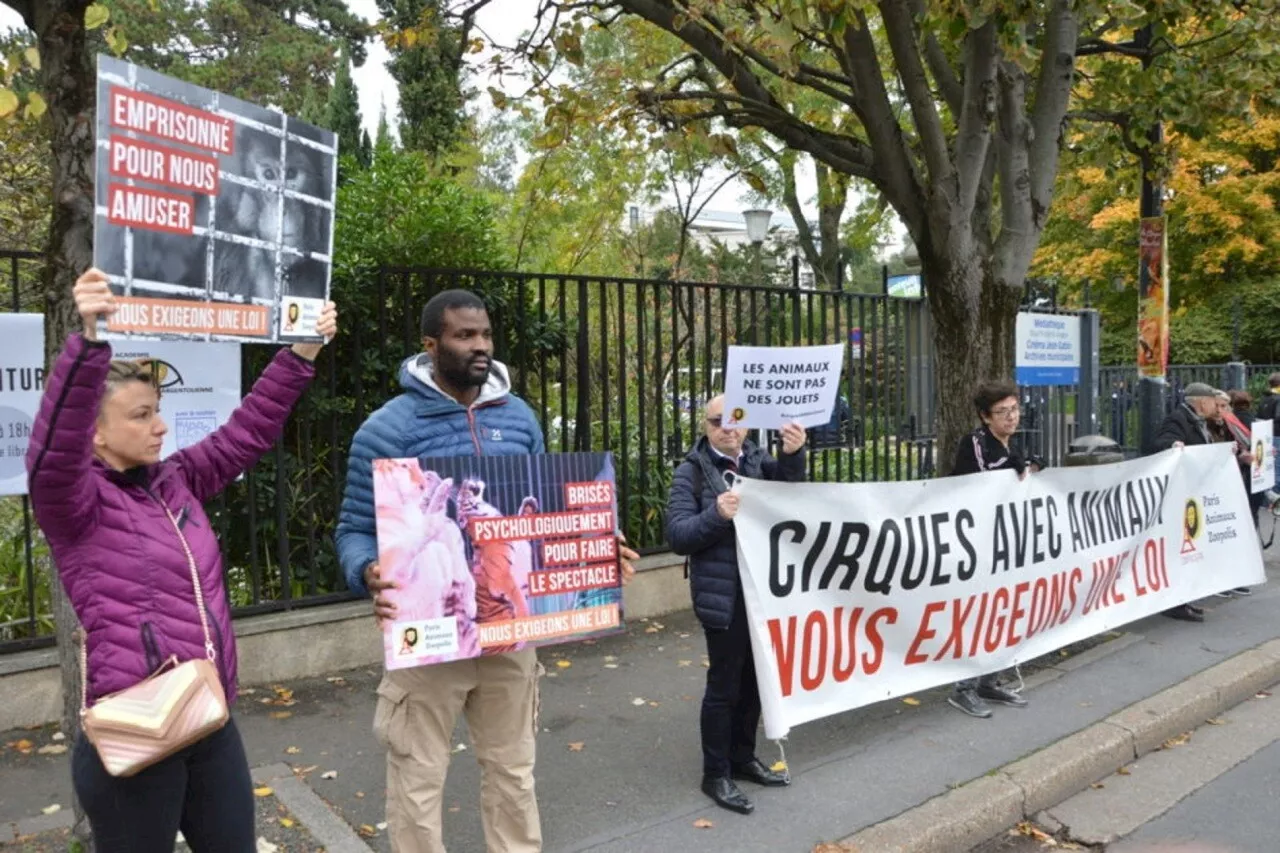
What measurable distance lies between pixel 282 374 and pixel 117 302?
48 centimetres

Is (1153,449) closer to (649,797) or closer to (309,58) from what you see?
(649,797)

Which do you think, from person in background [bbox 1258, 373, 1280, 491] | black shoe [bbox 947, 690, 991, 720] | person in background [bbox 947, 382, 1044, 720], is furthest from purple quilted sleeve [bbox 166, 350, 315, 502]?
person in background [bbox 1258, 373, 1280, 491]

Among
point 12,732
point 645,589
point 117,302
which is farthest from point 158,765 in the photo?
point 645,589

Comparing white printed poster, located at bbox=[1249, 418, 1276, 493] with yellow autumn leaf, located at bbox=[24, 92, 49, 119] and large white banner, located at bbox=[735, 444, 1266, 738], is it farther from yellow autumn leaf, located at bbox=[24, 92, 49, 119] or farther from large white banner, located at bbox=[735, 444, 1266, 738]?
yellow autumn leaf, located at bbox=[24, 92, 49, 119]

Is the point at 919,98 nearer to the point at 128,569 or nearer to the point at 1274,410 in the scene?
the point at 128,569

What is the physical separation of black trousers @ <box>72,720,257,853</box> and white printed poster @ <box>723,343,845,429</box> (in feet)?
7.49

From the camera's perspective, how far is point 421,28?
8.40 metres

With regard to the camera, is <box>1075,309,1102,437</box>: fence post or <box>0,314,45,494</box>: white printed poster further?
<box>1075,309,1102,437</box>: fence post

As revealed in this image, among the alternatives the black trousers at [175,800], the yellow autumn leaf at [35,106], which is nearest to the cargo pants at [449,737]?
the black trousers at [175,800]

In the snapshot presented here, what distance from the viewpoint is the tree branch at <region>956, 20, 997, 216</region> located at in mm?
6723

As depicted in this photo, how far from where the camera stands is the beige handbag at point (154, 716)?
7.29 ft

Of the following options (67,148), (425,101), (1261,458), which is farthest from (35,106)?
(425,101)

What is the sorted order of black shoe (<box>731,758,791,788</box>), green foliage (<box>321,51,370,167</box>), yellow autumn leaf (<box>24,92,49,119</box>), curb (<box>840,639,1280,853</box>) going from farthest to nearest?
green foliage (<box>321,51,370,167</box>), black shoe (<box>731,758,791,788</box>), curb (<box>840,639,1280,853</box>), yellow autumn leaf (<box>24,92,49,119</box>)

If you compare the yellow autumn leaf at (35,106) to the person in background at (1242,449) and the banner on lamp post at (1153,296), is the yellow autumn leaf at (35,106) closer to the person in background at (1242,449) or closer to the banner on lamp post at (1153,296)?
the banner on lamp post at (1153,296)
